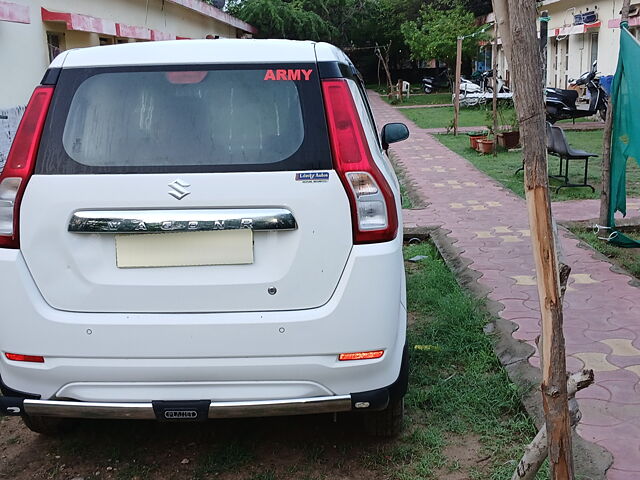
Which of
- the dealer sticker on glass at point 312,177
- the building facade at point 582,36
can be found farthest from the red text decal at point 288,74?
the building facade at point 582,36

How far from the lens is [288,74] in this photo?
9.27ft

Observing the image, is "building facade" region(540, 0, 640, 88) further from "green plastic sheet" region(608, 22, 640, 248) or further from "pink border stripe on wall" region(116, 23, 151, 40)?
"green plastic sheet" region(608, 22, 640, 248)

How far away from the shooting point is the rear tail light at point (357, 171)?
272 centimetres

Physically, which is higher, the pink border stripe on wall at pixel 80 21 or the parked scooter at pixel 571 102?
the pink border stripe on wall at pixel 80 21

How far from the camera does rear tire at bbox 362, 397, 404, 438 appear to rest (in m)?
3.12

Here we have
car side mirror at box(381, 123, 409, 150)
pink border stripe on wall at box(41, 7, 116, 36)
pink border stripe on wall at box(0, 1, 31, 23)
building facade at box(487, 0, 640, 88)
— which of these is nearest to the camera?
car side mirror at box(381, 123, 409, 150)

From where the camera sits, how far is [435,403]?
3.55 metres

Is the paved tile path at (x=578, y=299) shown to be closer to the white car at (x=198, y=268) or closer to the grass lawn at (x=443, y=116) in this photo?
the white car at (x=198, y=268)

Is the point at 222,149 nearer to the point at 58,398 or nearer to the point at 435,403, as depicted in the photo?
the point at 58,398

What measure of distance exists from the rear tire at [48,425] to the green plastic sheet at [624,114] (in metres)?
4.40

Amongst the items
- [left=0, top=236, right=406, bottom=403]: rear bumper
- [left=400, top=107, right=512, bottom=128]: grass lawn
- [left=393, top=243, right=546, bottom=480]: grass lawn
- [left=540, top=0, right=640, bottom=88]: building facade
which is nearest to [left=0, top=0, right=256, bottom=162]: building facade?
[left=393, top=243, right=546, bottom=480]: grass lawn

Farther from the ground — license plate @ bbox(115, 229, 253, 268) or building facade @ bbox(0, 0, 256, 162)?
building facade @ bbox(0, 0, 256, 162)

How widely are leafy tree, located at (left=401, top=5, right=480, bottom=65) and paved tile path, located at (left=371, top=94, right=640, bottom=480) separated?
21621 mm

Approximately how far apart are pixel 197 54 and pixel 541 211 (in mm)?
1534
